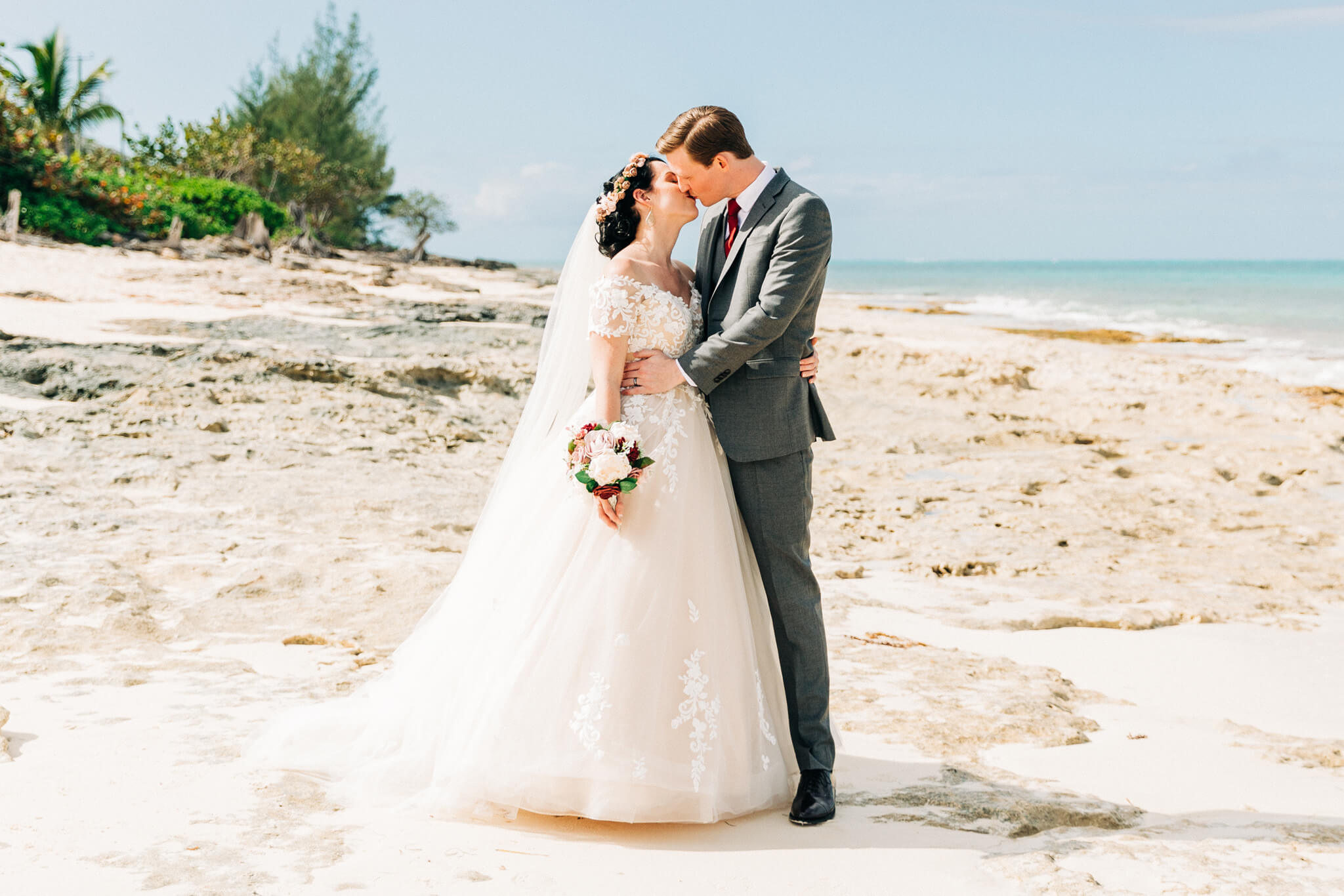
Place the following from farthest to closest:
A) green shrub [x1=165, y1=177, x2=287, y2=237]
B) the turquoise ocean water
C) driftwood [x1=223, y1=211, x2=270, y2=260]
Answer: green shrub [x1=165, y1=177, x2=287, y2=237] < driftwood [x1=223, y1=211, x2=270, y2=260] < the turquoise ocean water

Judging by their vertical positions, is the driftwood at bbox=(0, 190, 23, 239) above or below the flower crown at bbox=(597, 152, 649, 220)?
above

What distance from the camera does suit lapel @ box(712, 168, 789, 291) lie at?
302cm

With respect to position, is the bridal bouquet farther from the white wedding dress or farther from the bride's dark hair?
the bride's dark hair

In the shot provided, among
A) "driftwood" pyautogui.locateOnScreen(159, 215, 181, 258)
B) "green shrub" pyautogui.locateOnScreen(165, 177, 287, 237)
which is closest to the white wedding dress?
"driftwood" pyautogui.locateOnScreen(159, 215, 181, 258)

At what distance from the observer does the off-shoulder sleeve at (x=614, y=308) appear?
2945mm

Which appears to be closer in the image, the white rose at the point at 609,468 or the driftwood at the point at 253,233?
the white rose at the point at 609,468

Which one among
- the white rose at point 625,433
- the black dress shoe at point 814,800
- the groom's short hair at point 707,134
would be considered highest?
the groom's short hair at point 707,134

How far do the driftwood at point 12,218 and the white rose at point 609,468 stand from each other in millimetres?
18191

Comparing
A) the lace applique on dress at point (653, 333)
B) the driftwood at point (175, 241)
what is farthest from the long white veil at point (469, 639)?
the driftwood at point (175, 241)

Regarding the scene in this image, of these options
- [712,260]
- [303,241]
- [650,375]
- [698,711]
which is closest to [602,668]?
[698,711]

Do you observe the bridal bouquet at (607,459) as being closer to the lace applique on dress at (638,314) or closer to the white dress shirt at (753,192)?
the lace applique on dress at (638,314)

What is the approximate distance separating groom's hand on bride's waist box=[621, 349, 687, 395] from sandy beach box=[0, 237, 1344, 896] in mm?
1213

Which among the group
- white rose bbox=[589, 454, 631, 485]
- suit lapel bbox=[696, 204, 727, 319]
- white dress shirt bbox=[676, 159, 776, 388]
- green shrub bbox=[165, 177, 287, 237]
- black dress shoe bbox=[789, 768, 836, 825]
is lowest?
black dress shoe bbox=[789, 768, 836, 825]

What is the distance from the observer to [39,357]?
876cm
